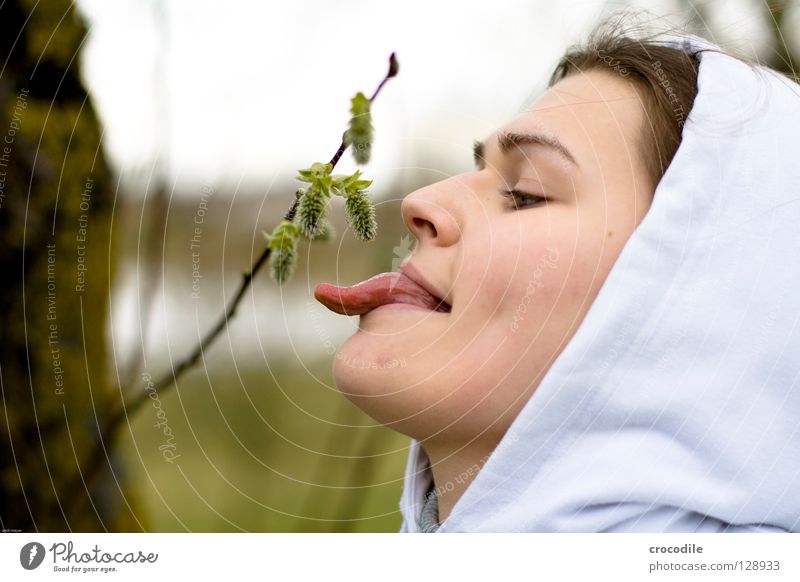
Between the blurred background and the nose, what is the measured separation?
0.10 m

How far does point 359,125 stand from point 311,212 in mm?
86

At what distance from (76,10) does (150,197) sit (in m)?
0.24

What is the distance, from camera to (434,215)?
80 cm

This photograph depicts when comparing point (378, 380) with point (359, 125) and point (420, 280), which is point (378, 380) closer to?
point (420, 280)

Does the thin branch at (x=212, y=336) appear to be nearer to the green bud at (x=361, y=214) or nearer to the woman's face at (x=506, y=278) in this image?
the green bud at (x=361, y=214)

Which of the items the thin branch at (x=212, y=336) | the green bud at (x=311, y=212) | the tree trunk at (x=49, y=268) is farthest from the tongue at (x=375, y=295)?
the tree trunk at (x=49, y=268)

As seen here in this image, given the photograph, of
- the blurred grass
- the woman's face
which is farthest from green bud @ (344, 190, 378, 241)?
the blurred grass

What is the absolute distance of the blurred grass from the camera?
3.61 ft

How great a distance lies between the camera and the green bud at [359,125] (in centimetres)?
65

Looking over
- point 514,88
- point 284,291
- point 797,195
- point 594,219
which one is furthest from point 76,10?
point 797,195

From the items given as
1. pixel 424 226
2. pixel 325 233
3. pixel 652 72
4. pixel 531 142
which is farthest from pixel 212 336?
pixel 652 72

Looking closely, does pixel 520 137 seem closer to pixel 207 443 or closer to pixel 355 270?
pixel 355 270

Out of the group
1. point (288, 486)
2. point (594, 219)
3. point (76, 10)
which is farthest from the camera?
point (288, 486)
